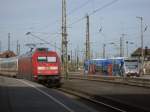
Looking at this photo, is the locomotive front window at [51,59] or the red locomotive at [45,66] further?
the locomotive front window at [51,59]

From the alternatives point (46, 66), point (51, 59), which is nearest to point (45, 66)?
point (46, 66)

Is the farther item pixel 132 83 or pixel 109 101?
pixel 132 83

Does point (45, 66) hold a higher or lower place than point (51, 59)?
lower

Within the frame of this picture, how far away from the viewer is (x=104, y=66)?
6581 cm

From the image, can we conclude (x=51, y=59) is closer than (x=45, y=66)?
No

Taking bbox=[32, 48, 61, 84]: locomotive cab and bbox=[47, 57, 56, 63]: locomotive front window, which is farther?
bbox=[47, 57, 56, 63]: locomotive front window

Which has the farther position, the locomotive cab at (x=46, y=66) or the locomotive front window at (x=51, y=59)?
the locomotive front window at (x=51, y=59)

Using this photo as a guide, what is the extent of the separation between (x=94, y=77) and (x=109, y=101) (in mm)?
31928

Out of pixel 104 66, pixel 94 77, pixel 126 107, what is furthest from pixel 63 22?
pixel 126 107

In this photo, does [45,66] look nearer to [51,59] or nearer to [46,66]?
[46,66]

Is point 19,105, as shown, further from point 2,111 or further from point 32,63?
point 32,63

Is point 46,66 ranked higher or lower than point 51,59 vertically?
lower

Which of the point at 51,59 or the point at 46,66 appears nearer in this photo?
the point at 46,66

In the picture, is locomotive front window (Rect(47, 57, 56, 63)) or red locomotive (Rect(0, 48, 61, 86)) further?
locomotive front window (Rect(47, 57, 56, 63))
